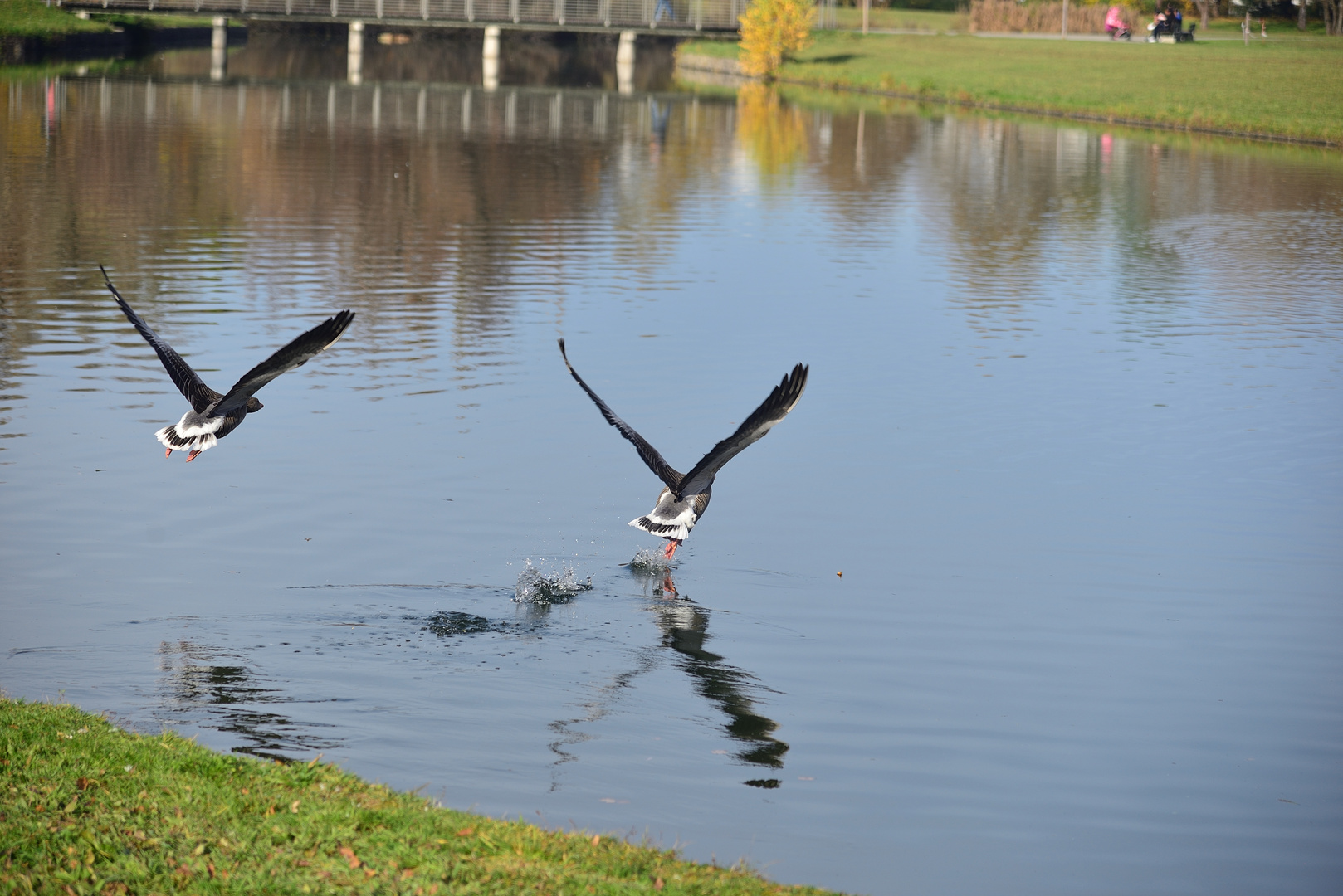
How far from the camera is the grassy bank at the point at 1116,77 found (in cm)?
6456

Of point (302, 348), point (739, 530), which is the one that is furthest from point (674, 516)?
point (302, 348)

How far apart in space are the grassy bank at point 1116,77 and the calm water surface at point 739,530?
30268 millimetres

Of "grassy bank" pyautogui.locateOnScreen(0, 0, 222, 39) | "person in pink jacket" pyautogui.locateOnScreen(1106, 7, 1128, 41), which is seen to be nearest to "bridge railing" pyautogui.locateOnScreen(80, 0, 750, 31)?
"grassy bank" pyautogui.locateOnScreen(0, 0, 222, 39)

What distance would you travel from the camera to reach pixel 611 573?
1481 cm

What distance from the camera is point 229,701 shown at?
1084cm

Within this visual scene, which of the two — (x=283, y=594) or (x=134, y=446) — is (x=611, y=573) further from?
(x=134, y=446)

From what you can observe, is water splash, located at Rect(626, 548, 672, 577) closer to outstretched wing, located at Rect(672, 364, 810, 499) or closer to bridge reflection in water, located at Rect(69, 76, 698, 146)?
outstretched wing, located at Rect(672, 364, 810, 499)

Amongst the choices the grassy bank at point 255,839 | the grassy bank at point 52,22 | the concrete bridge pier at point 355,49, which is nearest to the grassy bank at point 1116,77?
the concrete bridge pier at point 355,49

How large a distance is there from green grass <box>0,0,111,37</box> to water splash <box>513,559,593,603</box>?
241 ft

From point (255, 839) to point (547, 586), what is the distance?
629 cm

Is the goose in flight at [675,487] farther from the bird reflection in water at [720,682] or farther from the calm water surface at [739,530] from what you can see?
the calm water surface at [739,530]

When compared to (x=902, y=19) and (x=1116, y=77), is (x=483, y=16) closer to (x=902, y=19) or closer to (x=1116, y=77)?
(x=902, y=19)

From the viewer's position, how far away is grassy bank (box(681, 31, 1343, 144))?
64.6 m

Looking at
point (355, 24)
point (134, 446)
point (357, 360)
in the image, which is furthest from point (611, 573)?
point (355, 24)
